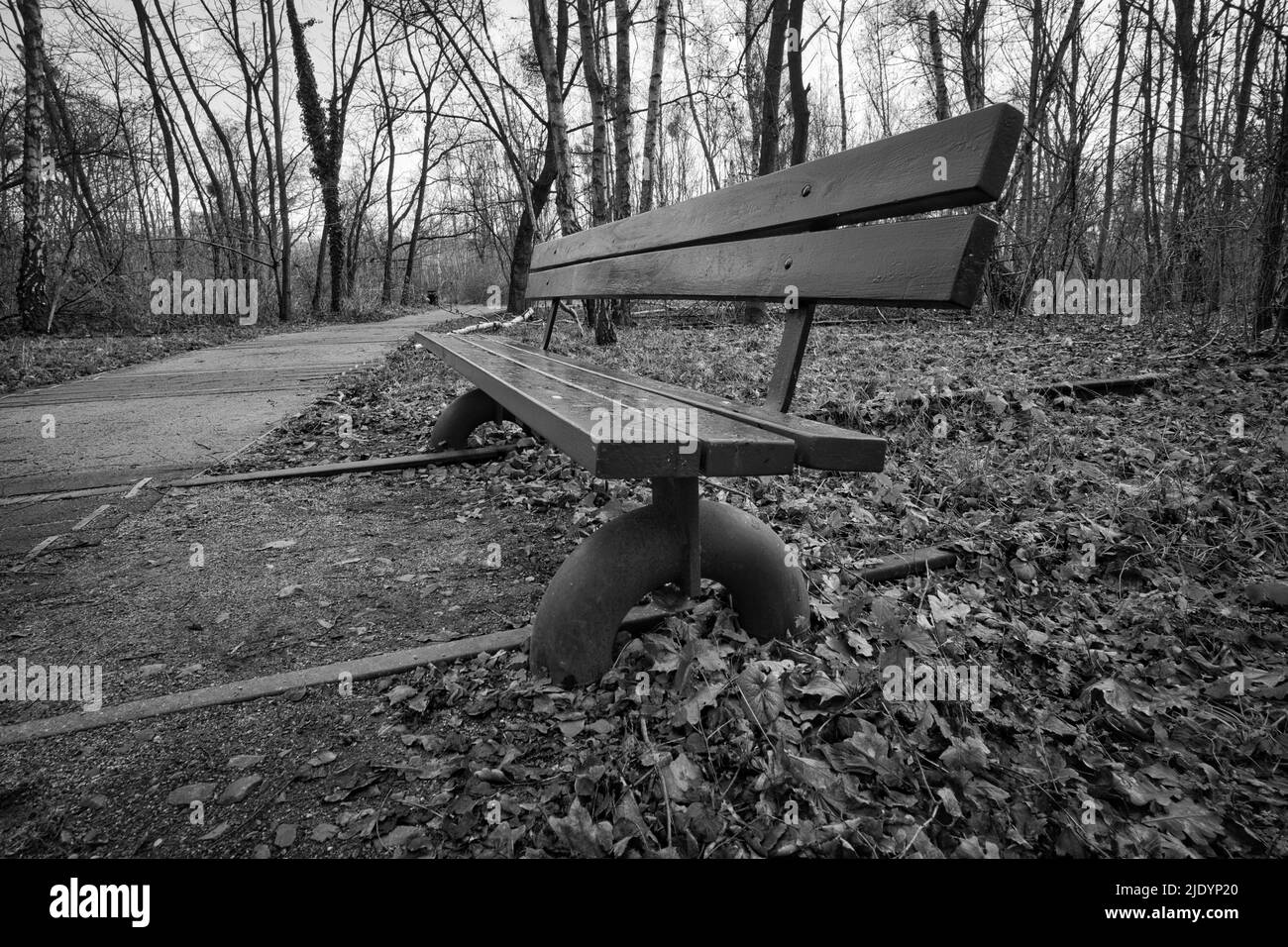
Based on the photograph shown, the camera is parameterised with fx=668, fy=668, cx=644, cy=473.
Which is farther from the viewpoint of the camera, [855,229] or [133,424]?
[133,424]

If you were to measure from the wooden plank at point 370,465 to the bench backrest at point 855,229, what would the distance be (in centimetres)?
124

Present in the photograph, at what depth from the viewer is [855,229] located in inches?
63.7

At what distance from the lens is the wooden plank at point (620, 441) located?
3.82 ft

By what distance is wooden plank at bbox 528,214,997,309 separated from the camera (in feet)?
4.23

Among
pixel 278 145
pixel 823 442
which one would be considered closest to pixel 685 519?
pixel 823 442

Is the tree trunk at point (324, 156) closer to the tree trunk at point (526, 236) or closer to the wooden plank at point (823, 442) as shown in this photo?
the tree trunk at point (526, 236)

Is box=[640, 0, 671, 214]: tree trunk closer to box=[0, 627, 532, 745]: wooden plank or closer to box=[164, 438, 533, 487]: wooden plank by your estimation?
box=[164, 438, 533, 487]: wooden plank

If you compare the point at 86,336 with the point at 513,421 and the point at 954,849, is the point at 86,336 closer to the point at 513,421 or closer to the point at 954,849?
the point at 513,421

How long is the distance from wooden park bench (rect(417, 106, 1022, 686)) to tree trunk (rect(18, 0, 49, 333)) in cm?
908

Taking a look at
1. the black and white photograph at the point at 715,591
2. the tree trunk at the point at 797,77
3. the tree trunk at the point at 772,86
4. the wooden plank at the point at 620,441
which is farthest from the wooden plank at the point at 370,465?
the tree trunk at the point at 797,77

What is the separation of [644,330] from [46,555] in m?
6.89

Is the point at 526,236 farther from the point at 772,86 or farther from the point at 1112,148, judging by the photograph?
the point at 1112,148

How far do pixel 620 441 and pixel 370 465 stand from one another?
2.51 meters

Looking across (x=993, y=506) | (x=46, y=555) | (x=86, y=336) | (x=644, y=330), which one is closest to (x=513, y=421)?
(x=46, y=555)
